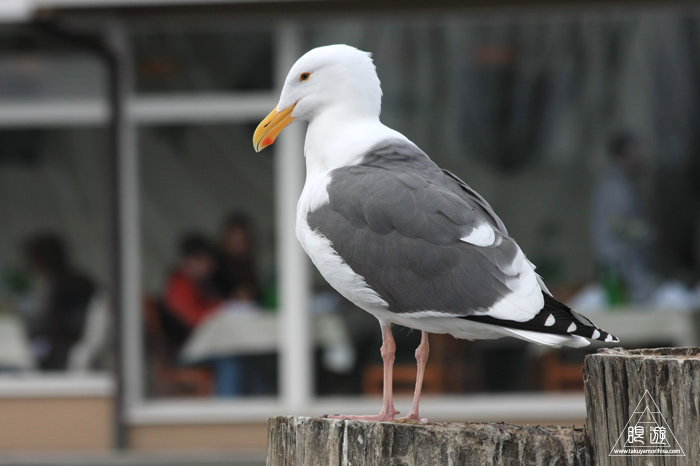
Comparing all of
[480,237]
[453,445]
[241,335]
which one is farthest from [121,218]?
[453,445]

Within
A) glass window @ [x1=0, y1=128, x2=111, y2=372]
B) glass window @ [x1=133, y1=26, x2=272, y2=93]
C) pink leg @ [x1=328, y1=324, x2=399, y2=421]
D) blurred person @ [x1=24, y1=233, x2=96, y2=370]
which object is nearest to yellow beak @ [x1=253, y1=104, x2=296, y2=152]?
A: pink leg @ [x1=328, y1=324, x2=399, y2=421]

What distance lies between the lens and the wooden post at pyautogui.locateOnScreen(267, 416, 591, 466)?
9.69 feet

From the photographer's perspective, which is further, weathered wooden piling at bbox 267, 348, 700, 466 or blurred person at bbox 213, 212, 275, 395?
blurred person at bbox 213, 212, 275, 395

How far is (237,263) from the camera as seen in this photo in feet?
30.5

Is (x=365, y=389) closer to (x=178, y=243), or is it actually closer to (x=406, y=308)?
(x=178, y=243)

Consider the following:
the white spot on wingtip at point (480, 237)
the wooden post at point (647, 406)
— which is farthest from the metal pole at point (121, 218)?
the wooden post at point (647, 406)

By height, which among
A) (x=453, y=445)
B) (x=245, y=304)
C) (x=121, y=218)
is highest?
(x=121, y=218)

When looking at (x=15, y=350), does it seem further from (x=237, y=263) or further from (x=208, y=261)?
(x=237, y=263)

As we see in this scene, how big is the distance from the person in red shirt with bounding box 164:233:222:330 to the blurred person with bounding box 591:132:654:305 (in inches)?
133

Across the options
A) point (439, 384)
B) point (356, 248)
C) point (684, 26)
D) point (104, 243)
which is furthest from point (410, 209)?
point (104, 243)

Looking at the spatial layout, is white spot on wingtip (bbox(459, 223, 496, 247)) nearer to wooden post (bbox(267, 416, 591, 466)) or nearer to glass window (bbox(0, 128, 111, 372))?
wooden post (bbox(267, 416, 591, 466))

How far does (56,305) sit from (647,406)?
7.78 metres

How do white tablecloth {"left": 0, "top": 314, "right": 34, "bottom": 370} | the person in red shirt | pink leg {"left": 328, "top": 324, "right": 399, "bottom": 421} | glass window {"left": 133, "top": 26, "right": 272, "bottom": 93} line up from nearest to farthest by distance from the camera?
pink leg {"left": 328, "top": 324, "right": 399, "bottom": 421}, glass window {"left": 133, "top": 26, "right": 272, "bottom": 93}, the person in red shirt, white tablecloth {"left": 0, "top": 314, "right": 34, "bottom": 370}

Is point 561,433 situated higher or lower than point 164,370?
lower
